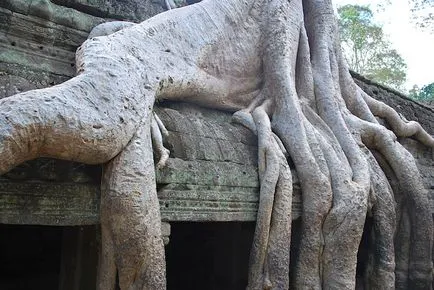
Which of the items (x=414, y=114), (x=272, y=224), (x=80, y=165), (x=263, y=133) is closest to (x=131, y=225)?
(x=80, y=165)

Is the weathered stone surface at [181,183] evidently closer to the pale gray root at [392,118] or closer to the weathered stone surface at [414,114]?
the pale gray root at [392,118]

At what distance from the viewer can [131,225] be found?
196 cm

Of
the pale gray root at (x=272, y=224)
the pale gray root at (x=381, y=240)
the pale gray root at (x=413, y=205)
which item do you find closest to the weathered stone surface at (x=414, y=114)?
the pale gray root at (x=413, y=205)

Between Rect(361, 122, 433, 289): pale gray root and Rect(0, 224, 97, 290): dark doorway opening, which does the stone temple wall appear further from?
Rect(0, 224, 97, 290): dark doorway opening

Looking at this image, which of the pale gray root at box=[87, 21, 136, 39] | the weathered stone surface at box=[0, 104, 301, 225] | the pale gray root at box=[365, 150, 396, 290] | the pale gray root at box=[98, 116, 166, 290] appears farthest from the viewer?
the pale gray root at box=[365, 150, 396, 290]

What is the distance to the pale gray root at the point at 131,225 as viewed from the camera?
77.3 inches

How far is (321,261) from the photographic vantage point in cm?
292

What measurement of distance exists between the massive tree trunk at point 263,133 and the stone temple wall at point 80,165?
10cm

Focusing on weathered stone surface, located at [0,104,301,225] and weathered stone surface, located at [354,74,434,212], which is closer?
weathered stone surface, located at [0,104,301,225]

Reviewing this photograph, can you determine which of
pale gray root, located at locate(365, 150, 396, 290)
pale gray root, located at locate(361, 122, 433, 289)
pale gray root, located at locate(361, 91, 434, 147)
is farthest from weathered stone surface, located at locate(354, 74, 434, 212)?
pale gray root, located at locate(365, 150, 396, 290)

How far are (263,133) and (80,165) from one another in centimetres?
120

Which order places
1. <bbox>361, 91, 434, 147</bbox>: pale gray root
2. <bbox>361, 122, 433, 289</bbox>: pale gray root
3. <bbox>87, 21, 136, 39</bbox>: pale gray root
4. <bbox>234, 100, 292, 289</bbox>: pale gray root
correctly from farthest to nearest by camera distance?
1. <bbox>361, 91, 434, 147</bbox>: pale gray root
2. <bbox>361, 122, 433, 289</bbox>: pale gray root
3. <bbox>87, 21, 136, 39</bbox>: pale gray root
4. <bbox>234, 100, 292, 289</bbox>: pale gray root

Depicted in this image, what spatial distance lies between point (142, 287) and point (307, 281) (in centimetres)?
119

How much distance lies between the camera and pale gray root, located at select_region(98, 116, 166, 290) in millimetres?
1963
